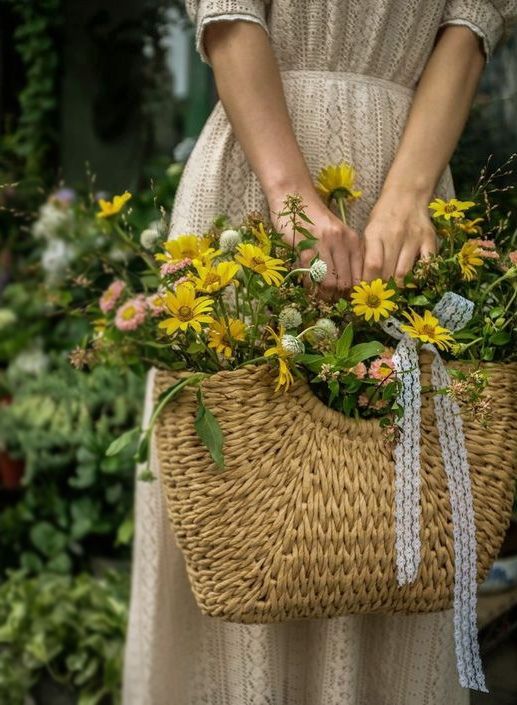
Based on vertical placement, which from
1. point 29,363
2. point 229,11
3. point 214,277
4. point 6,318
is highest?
point 229,11

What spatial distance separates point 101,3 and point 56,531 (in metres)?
1.92

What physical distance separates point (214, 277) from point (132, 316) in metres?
0.21

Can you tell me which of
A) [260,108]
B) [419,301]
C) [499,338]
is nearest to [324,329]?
[419,301]

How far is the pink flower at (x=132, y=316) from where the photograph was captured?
1.15 m

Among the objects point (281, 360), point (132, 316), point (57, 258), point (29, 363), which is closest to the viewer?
point (281, 360)

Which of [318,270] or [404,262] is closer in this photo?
[318,270]

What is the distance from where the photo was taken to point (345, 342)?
974mm

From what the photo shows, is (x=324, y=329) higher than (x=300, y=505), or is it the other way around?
(x=324, y=329)

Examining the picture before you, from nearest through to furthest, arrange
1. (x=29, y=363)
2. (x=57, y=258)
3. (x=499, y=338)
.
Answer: (x=499, y=338) → (x=57, y=258) → (x=29, y=363)

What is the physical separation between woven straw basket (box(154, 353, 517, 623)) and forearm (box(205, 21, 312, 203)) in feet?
0.99

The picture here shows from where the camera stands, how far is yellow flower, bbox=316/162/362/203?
1124mm

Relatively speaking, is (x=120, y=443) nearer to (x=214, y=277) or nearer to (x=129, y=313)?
(x=129, y=313)

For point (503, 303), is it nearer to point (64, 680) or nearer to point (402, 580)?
point (402, 580)

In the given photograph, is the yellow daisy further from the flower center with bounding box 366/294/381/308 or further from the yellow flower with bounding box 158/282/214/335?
the flower center with bounding box 366/294/381/308
